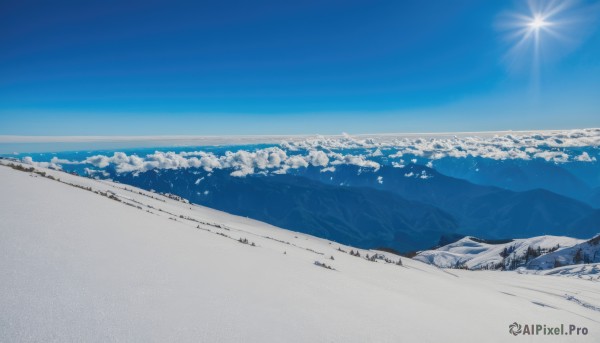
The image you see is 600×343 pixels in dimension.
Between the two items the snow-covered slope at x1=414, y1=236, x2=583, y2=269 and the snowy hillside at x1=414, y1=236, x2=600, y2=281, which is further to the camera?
the snow-covered slope at x1=414, y1=236, x2=583, y2=269

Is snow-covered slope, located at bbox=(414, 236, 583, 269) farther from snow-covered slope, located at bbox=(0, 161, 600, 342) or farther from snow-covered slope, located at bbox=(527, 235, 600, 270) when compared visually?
snow-covered slope, located at bbox=(0, 161, 600, 342)

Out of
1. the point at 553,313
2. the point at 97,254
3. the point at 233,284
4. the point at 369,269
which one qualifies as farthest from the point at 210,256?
the point at 553,313

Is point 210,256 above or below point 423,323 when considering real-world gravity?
above

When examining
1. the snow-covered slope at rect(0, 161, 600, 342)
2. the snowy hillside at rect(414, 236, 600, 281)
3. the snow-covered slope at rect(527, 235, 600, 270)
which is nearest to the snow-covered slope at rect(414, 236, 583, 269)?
the snowy hillside at rect(414, 236, 600, 281)

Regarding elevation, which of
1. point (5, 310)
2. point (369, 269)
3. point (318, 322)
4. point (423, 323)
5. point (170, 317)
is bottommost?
point (369, 269)

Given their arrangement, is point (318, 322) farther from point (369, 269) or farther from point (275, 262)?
point (369, 269)

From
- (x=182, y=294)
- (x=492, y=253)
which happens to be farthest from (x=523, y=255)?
(x=182, y=294)

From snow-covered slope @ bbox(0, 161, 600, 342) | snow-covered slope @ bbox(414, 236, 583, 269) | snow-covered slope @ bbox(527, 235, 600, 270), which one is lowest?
snow-covered slope @ bbox(414, 236, 583, 269)

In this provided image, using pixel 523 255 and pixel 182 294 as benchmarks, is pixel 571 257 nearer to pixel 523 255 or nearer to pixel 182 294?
pixel 523 255

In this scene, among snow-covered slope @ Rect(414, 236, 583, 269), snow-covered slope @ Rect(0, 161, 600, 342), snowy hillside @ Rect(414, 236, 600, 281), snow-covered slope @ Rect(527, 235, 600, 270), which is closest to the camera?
snow-covered slope @ Rect(0, 161, 600, 342)
